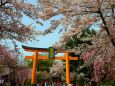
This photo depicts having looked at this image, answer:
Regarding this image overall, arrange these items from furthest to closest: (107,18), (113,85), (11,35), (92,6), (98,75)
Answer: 1. (98,75)
2. (113,85)
3. (107,18)
4. (92,6)
5. (11,35)

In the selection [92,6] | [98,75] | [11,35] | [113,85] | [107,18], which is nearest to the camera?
[11,35]

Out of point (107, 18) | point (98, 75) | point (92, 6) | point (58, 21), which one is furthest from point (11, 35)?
point (98, 75)

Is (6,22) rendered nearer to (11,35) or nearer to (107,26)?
(11,35)

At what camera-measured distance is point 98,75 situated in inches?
1725

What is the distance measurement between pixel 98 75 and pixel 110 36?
26539mm

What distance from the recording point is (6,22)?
16156 millimetres

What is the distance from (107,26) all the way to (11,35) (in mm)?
5018

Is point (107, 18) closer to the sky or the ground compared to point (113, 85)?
closer to the sky

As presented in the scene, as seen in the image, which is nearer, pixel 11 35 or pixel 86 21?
pixel 11 35

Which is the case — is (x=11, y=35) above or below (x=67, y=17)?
below

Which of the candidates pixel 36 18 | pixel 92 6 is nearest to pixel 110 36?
pixel 92 6

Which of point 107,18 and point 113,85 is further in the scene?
point 113,85

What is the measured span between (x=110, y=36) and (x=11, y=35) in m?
5.05

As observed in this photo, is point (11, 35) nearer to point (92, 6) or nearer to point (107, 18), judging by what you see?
point (92, 6)
